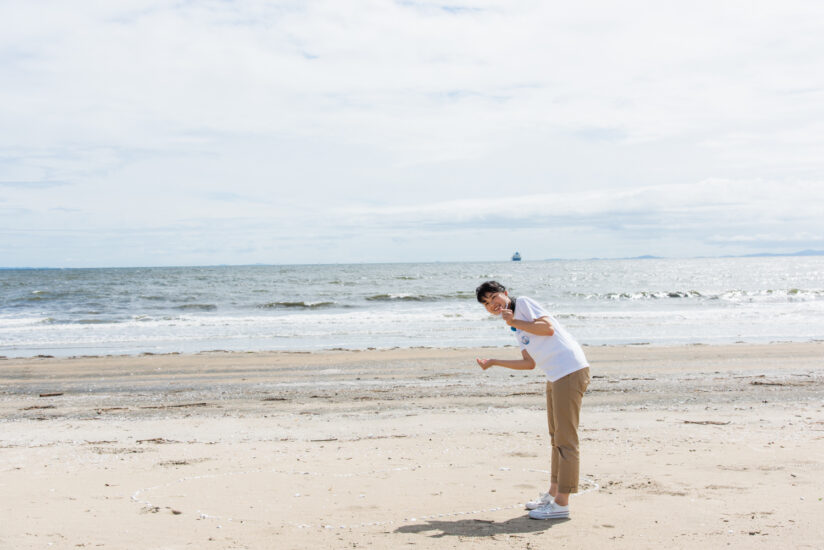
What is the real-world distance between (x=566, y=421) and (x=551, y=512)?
0.63 metres

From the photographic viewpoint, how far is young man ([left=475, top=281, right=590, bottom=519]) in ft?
13.8

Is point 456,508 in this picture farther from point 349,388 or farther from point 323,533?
point 349,388

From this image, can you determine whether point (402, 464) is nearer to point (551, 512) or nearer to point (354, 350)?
point (551, 512)

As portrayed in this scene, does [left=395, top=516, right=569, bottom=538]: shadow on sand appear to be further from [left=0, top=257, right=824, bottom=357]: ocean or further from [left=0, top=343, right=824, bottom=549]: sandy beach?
[left=0, top=257, right=824, bottom=357]: ocean

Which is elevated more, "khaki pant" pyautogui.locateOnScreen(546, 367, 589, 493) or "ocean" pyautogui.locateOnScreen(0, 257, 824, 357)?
A: "khaki pant" pyautogui.locateOnScreen(546, 367, 589, 493)

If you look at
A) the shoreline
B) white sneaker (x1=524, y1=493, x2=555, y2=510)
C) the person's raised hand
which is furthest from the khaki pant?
the shoreline

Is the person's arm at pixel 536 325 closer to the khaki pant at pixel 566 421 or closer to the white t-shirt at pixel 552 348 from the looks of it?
the white t-shirt at pixel 552 348

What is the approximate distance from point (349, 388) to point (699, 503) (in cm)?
680

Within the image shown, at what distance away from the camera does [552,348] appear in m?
4.25

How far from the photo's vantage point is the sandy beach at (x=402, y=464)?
4.24m

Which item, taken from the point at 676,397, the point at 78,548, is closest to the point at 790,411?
the point at 676,397

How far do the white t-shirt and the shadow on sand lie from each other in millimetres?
954

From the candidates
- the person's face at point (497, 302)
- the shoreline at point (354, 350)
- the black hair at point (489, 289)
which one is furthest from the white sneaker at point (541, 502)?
the shoreline at point (354, 350)

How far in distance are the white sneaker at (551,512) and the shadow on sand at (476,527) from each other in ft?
0.09
